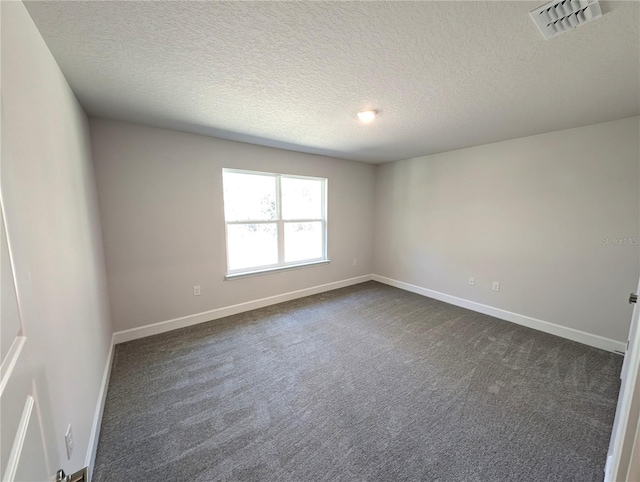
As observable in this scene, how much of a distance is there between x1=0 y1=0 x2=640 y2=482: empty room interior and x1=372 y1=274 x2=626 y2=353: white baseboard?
3 centimetres

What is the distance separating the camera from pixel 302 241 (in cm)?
407

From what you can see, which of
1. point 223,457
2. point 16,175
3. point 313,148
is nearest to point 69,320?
point 16,175

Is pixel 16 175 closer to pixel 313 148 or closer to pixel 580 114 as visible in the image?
pixel 313 148

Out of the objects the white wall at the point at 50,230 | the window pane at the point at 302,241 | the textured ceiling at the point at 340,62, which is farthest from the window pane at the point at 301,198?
the white wall at the point at 50,230

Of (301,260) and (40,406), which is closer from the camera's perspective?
(40,406)

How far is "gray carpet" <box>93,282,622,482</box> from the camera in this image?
4.61 ft

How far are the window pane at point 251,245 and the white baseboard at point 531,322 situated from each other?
250cm

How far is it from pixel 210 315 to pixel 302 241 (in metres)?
1.73

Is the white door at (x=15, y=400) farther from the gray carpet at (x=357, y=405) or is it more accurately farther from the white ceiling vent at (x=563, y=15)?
the white ceiling vent at (x=563, y=15)

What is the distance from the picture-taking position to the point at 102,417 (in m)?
1.70

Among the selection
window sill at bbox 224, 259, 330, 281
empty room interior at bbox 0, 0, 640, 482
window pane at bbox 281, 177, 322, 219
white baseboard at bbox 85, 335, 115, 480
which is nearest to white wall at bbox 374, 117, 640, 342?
empty room interior at bbox 0, 0, 640, 482

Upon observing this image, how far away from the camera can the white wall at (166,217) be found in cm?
250

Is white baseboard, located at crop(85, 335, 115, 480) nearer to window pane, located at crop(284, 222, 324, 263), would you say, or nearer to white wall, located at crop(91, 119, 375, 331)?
white wall, located at crop(91, 119, 375, 331)

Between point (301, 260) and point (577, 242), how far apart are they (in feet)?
11.2
